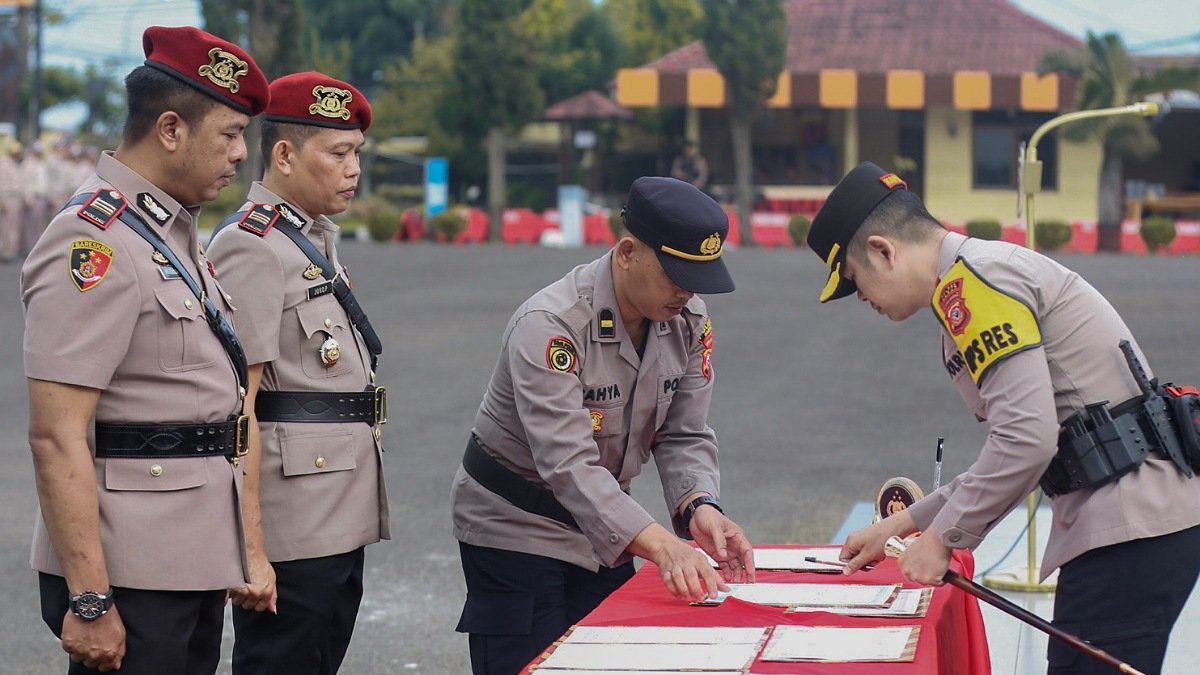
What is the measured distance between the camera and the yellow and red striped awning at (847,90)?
3588cm

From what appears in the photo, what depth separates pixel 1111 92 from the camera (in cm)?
3108

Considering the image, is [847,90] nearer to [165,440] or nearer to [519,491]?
[519,491]

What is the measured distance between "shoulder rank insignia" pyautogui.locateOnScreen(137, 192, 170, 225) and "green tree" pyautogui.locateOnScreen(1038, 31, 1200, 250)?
28588 mm

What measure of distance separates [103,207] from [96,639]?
87cm

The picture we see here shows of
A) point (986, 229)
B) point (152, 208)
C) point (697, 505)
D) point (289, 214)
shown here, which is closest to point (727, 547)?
point (697, 505)

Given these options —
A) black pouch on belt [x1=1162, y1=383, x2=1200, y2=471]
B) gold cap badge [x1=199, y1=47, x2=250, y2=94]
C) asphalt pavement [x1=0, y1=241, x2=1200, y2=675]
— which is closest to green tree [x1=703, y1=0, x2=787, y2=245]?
asphalt pavement [x1=0, y1=241, x2=1200, y2=675]

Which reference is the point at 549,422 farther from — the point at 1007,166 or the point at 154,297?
the point at 1007,166

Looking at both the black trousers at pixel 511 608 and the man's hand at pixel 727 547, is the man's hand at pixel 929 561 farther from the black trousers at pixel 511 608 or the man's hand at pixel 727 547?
the black trousers at pixel 511 608

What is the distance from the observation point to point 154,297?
10.3 ft

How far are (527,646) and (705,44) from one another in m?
31.4

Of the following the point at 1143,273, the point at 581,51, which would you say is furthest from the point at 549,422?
the point at 581,51

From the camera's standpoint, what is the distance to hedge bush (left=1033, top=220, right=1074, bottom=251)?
29.2m

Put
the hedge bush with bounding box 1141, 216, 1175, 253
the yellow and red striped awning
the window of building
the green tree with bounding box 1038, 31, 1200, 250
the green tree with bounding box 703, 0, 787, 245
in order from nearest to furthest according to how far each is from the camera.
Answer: the hedge bush with bounding box 1141, 216, 1175, 253 → the green tree with bounding box 1038, 31, 1200, 250 → the green tree with bounding box 703, 0, 787, 245 → the yellow and red striped awning → the window of building

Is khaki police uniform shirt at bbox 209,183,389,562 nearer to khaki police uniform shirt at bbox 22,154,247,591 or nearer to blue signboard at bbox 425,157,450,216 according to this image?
khaki police uniform shirt at bbox 22,154,247,591
